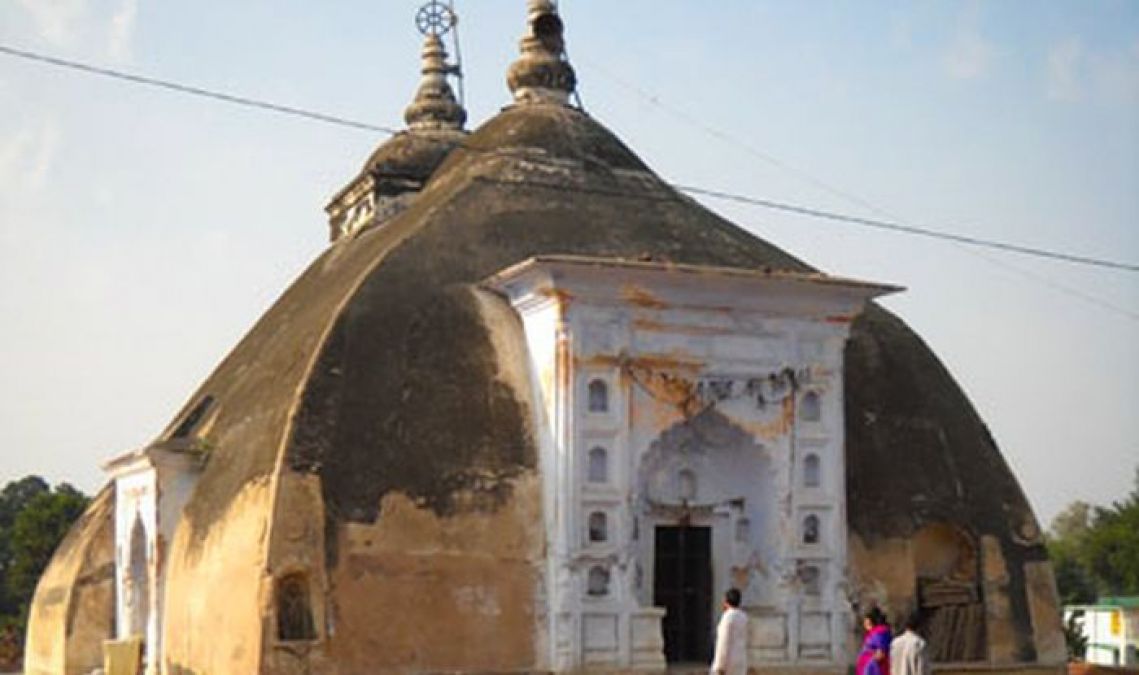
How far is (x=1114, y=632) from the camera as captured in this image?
43250 mm

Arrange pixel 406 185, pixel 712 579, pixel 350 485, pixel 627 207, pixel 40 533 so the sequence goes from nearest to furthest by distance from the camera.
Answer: pixel 350 485
pixel 712 579
pixel 627 207
pixel 406 185
pixel 40 533

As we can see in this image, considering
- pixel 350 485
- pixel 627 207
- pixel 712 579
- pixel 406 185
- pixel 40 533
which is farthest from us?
pixel 40 533

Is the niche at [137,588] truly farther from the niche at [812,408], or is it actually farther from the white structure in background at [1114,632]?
the white structure in background at [1114,632]

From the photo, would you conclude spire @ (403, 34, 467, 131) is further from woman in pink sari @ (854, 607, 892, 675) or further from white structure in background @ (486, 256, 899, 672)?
woman in pink sari @ (854, 607, 892, 675)

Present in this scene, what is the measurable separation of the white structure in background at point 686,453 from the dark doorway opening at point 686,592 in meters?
0.02

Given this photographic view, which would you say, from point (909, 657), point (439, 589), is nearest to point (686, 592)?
point (439, 589)

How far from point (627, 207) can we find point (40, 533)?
25.6 meters

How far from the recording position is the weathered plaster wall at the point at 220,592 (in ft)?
55.9

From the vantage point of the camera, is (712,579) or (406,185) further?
(406,185)

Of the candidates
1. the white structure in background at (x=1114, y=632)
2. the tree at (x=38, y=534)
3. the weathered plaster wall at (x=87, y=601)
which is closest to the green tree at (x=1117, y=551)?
the white structure in background at (x=1114, y=632)

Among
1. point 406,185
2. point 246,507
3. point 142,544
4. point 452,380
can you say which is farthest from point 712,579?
point 406,185

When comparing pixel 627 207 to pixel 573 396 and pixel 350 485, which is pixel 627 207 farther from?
pixel 350 485

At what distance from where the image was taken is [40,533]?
42.1 m

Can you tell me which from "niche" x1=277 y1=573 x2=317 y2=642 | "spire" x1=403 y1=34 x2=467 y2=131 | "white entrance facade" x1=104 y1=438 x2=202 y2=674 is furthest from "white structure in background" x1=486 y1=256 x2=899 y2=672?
"spire" x1=403 y1=34 x2=467 y2=131
